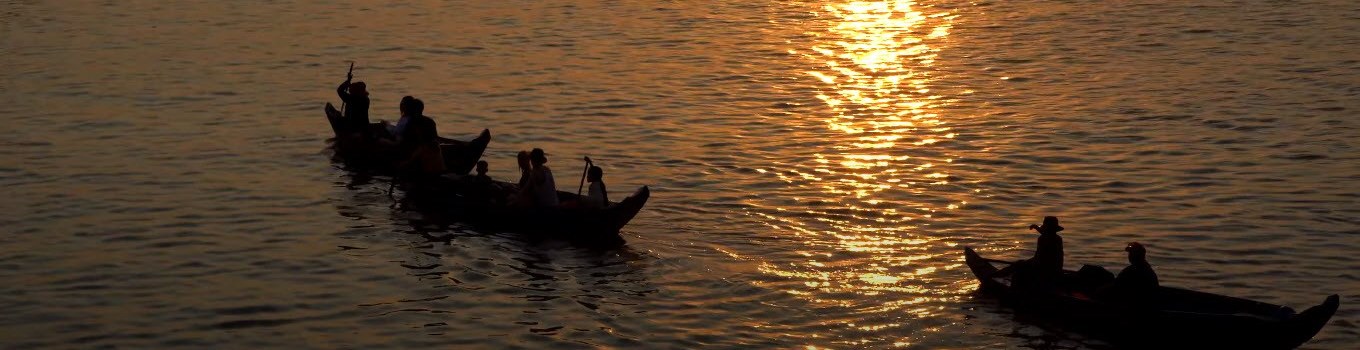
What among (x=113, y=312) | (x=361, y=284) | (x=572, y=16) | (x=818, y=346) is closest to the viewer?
(x=818, y=346)

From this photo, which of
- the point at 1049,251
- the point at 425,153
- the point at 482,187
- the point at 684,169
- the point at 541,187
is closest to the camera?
the point at 1049,251

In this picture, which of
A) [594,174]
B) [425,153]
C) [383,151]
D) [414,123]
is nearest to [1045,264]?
[594,174]

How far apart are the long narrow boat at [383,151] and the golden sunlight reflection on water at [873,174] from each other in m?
5.16

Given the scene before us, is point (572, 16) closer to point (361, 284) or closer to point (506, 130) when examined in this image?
point (506, 130)

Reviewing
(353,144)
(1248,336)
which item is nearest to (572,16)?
(353,144)

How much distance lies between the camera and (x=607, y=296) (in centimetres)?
2091

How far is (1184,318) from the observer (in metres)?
17.9

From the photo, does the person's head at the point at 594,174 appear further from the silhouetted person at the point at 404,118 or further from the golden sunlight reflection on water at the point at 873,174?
the silhouetted person at the point at 404,118

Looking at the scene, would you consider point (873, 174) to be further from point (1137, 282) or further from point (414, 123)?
point (1137, 282)

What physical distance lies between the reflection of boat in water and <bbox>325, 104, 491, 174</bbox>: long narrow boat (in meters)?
1.39

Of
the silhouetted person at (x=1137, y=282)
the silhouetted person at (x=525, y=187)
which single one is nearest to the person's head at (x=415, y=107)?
the silhouetted person at (x=525, y=187)

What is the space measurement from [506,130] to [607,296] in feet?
41.7

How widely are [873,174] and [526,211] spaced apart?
772cm

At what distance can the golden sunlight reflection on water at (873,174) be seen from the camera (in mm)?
21641
